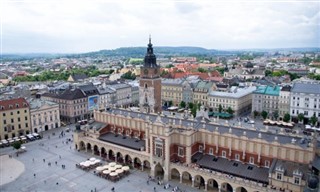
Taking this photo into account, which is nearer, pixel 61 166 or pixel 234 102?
pixel 61 166

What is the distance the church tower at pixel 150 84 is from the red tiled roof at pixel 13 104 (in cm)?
4477

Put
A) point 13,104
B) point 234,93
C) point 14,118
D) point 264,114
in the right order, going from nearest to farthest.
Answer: point 14,118
point 13,104
point 264,114
point 234,93

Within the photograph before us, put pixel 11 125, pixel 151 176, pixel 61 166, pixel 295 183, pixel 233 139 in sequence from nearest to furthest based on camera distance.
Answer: pixel 295 183 → pixel 233 139 → pixel 151 176 → pixel 61 166 → pixel 11 125

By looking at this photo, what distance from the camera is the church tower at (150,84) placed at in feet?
295

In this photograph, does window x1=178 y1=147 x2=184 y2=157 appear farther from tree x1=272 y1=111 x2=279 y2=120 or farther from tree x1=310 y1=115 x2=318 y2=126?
tree x1=272 y1=111 x2=279 y2=120

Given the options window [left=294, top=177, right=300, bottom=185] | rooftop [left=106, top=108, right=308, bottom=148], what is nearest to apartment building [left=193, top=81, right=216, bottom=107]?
rooftop [left=106, top=108, right=308, bottom=148]

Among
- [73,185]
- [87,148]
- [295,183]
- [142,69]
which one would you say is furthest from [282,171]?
[87,148]

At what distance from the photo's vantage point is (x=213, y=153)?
225 feet

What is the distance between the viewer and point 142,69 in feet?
299

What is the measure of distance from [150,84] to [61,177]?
3741cm

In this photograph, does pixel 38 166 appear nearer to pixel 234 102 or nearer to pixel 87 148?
pixel 87 148

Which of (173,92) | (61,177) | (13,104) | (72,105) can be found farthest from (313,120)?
(13,104)

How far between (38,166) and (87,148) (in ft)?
52.2

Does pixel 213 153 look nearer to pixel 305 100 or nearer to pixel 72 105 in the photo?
pixel 305 100
